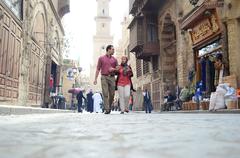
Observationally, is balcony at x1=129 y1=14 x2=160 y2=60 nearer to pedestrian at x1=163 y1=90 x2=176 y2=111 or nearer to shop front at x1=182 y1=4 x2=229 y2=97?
pedestrian at x1=163 y1=90 x2=176 y2=111

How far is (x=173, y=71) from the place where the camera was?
18.7 m

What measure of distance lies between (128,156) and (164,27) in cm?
1826

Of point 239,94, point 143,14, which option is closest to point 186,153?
point 239,94

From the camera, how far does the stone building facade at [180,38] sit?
11359 mm

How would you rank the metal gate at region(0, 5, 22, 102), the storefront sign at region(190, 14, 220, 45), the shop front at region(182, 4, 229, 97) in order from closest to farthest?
the metal gate at region(0, 5, 22, 102) → the shop front at region(182, 4, 229, 97) → the storefront sign at region(190, 14, 220, 45)

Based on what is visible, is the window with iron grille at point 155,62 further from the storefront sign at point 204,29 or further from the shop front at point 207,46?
the storefront sign at point 204,29

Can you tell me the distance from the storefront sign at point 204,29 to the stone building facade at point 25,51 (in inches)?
254

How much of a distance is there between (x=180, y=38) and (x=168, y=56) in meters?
3.23

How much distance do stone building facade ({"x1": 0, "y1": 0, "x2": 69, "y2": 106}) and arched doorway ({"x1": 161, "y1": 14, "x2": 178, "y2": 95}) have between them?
611 cm

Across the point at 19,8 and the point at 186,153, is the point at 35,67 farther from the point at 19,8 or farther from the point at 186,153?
the point at 186,153

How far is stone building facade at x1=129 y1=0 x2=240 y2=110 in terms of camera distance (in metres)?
11.4

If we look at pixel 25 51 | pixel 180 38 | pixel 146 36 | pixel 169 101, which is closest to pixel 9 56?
pixel 25 51

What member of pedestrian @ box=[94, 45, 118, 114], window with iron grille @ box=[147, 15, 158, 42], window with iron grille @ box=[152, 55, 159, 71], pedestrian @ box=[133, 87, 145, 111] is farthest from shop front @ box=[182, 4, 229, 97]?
pedestrian @ box=[133, 87, 145, 111]

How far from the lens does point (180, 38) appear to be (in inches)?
623
